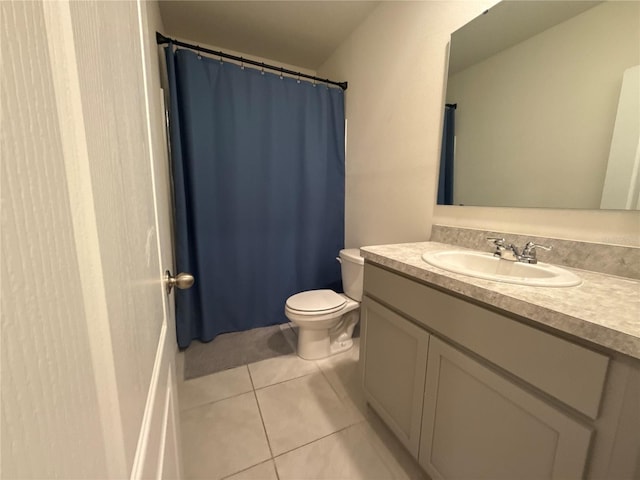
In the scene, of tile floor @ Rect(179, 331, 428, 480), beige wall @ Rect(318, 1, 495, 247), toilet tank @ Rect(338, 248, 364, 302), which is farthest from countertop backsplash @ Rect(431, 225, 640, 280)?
tile floor @ Rect(179, 331, 428, 480)

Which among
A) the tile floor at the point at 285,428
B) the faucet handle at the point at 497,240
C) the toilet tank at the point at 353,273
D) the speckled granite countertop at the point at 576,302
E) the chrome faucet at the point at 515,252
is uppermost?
the faucet handle at the point at 497,240

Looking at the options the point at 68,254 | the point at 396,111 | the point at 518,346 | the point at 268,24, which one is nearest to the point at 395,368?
the point at 518,346

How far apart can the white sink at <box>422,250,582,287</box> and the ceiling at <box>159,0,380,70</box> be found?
166 cm

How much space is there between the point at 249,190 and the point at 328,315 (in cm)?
108

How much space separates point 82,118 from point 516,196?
4.54 feet

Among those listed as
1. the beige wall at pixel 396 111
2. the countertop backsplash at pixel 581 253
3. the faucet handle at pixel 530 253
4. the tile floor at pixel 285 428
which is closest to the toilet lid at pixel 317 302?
the tile floor at pixel 285 428

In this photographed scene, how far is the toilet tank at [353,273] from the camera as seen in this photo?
1821 millimetres

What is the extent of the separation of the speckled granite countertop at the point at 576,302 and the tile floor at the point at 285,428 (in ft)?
2.72

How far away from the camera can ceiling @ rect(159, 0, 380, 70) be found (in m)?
1.71

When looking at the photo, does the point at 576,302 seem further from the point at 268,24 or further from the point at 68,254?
the point at 268,24

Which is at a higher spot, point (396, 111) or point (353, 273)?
point (396, 111)

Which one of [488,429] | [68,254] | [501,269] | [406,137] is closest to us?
[68,254]

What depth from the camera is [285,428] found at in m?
1.30

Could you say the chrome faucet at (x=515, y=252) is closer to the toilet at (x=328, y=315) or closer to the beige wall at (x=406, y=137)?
the beige wall at (x=406, y=137)
